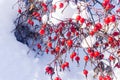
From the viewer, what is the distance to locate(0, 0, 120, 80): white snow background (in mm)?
2146

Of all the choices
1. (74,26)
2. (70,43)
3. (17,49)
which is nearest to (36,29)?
(17,49)

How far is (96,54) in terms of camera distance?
6.10ft

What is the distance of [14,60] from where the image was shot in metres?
2.21

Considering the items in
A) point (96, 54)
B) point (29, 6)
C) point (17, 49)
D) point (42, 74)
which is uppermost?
point (29, 6)

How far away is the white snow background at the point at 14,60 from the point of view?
7.04ft

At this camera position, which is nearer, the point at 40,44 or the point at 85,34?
the point at 85,34

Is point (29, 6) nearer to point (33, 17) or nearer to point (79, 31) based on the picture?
point (33, 17)

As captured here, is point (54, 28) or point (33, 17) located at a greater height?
point (33, 17)

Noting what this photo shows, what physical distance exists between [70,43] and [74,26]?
0.22 meters

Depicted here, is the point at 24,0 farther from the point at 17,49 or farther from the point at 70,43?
the point at 70,43

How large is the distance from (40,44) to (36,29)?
0.41 ft

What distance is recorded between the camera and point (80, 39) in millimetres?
2105

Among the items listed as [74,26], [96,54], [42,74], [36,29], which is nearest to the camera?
[96,54]

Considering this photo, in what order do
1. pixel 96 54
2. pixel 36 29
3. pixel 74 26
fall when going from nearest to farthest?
pixel 96 54, pixel 74 26, pixel 36 29
